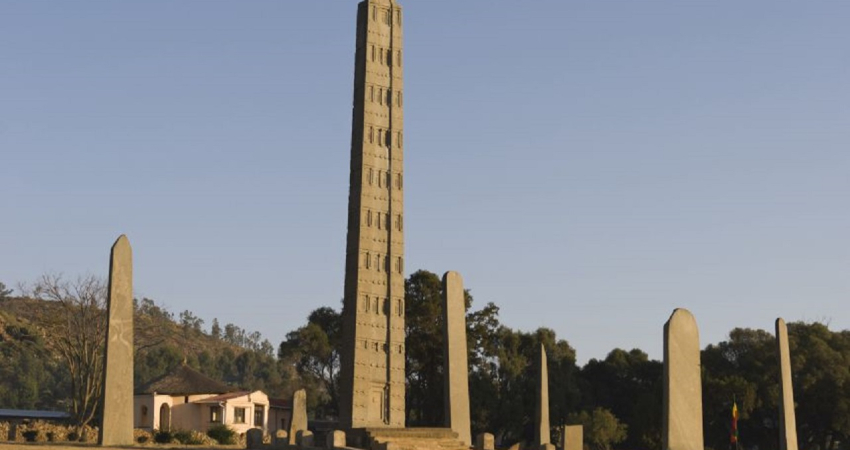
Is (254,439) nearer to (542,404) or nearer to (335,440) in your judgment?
(335,440)

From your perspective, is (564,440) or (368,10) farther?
(368,10)

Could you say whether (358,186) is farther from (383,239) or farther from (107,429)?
(107,429)

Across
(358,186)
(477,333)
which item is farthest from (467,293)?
(358,186)

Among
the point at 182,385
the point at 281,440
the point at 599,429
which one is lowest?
the point at 281,440

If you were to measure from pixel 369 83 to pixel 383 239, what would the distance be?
178 inches

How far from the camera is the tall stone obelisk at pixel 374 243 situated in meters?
31.6

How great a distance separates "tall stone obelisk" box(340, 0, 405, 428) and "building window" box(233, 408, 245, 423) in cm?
2533

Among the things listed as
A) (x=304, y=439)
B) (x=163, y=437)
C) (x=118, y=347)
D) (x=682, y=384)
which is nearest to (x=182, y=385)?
(x=163, y=437)

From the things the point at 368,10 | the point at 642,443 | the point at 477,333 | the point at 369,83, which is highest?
the point at 368,10

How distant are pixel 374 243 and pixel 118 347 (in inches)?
538

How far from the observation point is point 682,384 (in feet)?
42.2

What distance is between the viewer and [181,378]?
5650 cm

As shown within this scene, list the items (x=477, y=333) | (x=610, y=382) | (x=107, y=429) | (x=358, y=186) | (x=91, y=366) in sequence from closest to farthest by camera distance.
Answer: (x=107, y=429)
(x=358, y=186)
(x=91, y=366)
(x=477, y=333)
(x=610, y=382)

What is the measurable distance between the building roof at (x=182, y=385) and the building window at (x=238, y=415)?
1296 millimetres
